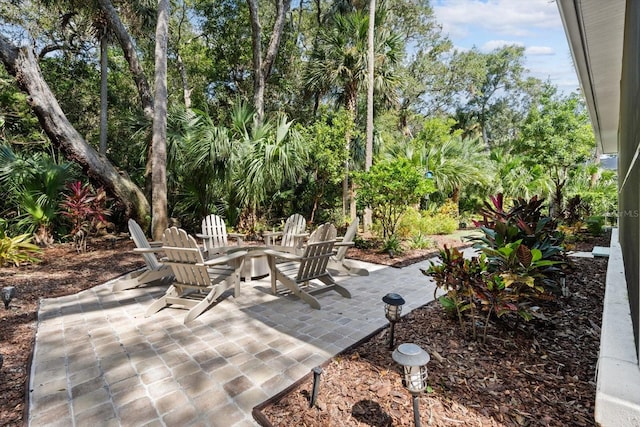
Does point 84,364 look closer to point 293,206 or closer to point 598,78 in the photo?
point 598,78

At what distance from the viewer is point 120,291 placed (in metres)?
4.37

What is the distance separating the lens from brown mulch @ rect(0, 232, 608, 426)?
194cm

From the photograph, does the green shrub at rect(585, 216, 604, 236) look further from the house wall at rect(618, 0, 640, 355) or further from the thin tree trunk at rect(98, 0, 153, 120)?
the thin tree trunk at rect(98, 0, 153, 120)

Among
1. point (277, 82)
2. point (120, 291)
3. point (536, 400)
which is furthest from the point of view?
point (277, 82)

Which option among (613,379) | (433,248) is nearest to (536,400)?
(613,379)

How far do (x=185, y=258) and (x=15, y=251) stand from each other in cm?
407

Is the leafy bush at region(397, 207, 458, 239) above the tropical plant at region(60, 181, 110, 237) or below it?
below

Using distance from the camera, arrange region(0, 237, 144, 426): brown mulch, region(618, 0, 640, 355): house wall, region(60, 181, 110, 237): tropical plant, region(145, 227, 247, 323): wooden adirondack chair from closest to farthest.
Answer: region(618, 0, 640, 355): house wall < region(0, 237, 144, 426): brown mulch < region(145, 227, 247, 323): wooden adirondack chair < region(60, 181, 110, 237): tropical plant

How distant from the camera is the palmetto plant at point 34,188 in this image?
6508 mm

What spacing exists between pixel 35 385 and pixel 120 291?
2223mm

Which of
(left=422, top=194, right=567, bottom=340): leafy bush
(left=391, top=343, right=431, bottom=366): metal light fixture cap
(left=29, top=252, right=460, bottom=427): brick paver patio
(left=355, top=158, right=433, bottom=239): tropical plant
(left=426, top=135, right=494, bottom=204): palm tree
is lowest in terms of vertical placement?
(left=29, top=252, right=460, bottom=427): brick paver patio

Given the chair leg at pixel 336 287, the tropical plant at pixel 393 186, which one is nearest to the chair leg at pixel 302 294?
the chair leg at pixel 336 287

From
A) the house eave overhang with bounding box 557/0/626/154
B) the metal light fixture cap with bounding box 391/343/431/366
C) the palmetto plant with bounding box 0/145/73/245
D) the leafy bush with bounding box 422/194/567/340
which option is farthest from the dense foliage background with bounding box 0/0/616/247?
the metal light fixture cap with bounding box 391/343/431/366

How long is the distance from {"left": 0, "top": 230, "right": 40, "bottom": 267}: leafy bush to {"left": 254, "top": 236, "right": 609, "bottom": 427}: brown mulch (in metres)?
5.77
